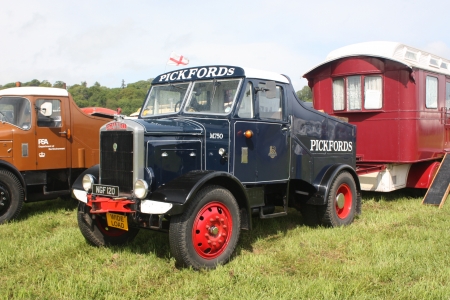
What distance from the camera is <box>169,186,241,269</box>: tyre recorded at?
184 inches

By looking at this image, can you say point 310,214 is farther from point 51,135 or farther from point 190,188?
point 51,135

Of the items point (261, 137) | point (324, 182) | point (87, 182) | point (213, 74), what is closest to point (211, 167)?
point (261, 137)

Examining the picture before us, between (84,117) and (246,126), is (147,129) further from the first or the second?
(84,117)

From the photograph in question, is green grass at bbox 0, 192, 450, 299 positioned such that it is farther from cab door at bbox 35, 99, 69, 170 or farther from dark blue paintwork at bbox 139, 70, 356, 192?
cab door at bbox 35, 99, 69, 170

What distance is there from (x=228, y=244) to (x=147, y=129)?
1.61 m

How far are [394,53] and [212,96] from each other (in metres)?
4.80

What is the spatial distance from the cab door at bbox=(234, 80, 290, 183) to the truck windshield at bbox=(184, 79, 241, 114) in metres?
0.17

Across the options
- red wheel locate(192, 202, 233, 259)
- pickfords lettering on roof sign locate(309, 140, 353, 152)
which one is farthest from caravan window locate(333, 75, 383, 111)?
red wheel locate(192, 202, 233, 259)

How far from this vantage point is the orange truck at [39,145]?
7.74 meters

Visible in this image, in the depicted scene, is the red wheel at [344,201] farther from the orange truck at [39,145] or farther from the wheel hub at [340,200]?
the orange truck at [39,145]

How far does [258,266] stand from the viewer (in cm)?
498

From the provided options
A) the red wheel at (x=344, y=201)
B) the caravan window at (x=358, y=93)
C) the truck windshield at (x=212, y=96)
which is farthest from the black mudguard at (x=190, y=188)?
the caravan window at (x=358, y=93)

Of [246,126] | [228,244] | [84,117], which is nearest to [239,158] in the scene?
[246,126]

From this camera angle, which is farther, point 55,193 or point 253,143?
point 55,193
